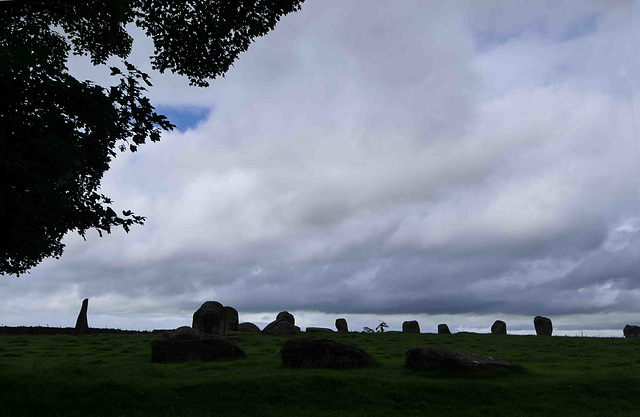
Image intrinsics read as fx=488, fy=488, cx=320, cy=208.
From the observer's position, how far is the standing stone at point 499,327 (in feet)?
194

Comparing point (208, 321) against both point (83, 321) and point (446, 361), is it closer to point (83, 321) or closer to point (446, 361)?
point (83, 321)

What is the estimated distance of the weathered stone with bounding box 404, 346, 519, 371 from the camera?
2280 cm

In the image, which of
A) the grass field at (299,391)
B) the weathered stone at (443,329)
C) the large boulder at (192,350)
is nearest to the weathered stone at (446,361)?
the grass field at (299,391)

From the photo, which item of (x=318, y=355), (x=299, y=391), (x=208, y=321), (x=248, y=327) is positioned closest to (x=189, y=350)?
(x=318, y=355)

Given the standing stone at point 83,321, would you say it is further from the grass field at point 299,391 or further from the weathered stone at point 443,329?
the weathered stone at point 443,329

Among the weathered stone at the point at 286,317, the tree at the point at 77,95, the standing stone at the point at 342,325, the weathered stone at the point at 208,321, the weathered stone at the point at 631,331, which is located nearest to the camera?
the tree at the point at 77,95

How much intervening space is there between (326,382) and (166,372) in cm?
746

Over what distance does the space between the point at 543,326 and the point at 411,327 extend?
49.2ft

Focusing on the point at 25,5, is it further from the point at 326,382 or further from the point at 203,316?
the point at 203,316

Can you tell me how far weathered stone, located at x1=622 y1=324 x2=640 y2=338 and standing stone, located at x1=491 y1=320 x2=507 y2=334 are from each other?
12.4 meters

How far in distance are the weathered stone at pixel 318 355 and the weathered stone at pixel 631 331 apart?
4243 centimetres

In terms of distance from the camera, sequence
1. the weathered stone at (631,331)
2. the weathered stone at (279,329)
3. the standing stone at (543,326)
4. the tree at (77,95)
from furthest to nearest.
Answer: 1. the standing stone at (543,326)
2. the weathered stone at (631,331)
3. the weathered stone at (279,329)
4. the tree at (77,95)

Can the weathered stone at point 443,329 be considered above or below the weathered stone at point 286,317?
below

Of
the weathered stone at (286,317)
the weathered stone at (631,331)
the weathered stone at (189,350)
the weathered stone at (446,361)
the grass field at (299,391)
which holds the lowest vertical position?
the grass field at (299,391)
